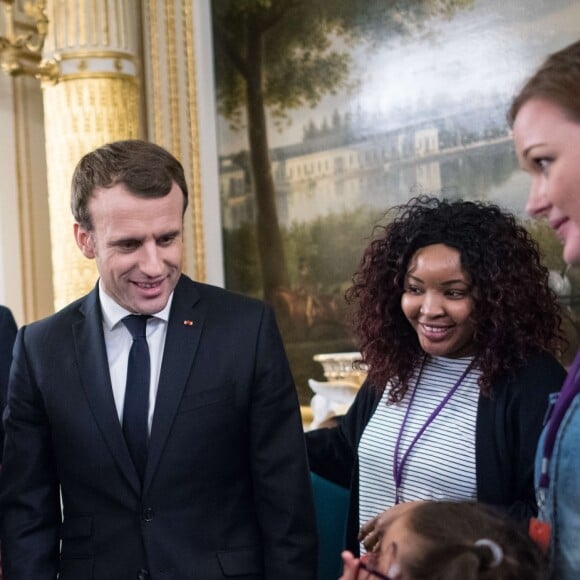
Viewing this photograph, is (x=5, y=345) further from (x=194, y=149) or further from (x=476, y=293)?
(x=194, y=149)

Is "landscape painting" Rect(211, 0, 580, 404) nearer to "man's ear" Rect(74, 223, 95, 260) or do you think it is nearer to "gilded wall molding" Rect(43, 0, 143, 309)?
"gilded wall molding" Rect(43, 0, 143, 309)

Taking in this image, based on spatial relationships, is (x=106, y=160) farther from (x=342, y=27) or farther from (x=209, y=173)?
(x=209, y=173)

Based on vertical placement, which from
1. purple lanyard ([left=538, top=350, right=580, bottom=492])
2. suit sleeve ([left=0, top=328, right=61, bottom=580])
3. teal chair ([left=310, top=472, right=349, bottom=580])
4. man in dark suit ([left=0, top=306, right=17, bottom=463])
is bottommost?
teal chair ([left=310, top=472, right=349, bottom=580])

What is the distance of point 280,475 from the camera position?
8.11ft

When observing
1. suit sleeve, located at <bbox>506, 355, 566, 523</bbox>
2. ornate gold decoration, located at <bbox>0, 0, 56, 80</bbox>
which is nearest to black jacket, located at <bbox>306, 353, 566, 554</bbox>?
suit sleeve, located at <bbox>506, 355, 566, 523</bbox>

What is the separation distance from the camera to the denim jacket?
5.10 ft

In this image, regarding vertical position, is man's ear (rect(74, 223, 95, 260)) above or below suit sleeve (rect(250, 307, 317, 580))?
above

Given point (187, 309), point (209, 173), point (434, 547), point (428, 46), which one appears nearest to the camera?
point (434, 547)

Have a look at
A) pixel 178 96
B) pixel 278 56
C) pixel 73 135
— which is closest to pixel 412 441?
pixel 73 135

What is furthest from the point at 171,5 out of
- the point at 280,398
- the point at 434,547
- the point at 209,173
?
the point at 434,547

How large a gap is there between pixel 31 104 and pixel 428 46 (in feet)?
10.9

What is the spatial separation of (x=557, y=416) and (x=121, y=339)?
51.0 inches

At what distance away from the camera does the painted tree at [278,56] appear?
21.1 feet

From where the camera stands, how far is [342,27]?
6.56m
